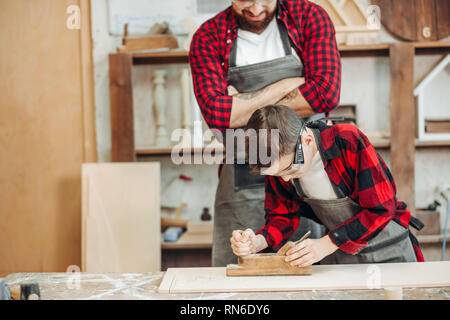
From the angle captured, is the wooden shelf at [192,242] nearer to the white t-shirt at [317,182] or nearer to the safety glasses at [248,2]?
the white t-shirt at [317,182]

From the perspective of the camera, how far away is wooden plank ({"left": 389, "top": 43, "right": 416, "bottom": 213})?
2.60m

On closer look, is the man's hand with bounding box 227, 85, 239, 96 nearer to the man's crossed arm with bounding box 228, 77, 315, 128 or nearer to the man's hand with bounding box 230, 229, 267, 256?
the man's crossed arm with bounding box 228, 77, 315, 128

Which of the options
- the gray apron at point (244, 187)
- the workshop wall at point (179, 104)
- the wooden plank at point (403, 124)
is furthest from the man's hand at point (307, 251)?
the workshop wall at point (179, 104)

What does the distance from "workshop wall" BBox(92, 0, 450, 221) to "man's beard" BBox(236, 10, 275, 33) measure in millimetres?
1246

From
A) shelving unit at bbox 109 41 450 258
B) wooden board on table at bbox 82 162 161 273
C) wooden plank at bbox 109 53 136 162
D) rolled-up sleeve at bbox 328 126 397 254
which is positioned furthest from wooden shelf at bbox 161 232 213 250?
rolled-up sleeve at bbox 328 126 397 254

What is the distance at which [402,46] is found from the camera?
2.59m

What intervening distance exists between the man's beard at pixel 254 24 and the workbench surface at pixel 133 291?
3.21ft

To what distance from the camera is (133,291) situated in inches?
48.9

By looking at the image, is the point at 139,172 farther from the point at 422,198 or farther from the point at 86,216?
the point at 422,198

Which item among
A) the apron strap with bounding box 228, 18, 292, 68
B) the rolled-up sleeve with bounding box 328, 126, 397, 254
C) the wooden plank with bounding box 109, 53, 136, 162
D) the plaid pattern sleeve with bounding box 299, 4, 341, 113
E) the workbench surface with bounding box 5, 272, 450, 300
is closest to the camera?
the workbench surface with bounding box 5, 272, 450, 300

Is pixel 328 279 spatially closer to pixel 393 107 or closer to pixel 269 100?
A: pixel 269 100

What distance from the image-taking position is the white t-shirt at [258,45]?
5.62ft

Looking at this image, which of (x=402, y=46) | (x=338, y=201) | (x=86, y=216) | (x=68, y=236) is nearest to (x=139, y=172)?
(x=86, y=216)
